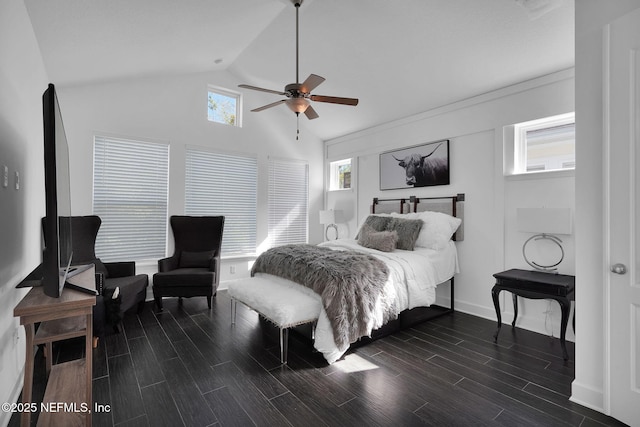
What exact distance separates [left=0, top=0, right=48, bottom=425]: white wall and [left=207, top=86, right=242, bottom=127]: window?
8.12 feet

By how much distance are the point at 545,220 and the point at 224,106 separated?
4697 mm

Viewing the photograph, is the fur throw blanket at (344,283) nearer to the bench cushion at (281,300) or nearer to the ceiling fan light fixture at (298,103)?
the bench cushion at (281,300)

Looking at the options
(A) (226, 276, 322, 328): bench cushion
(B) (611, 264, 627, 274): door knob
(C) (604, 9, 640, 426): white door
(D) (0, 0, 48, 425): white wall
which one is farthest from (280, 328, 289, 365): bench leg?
(B) (611, 264, 627, 274): door knob

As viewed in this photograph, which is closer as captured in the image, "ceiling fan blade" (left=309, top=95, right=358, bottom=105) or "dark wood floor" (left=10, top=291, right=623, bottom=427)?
"dark wood floor" (left=10, top=291, right=623, bottom=427)

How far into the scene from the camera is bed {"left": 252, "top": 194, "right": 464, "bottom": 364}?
255cm

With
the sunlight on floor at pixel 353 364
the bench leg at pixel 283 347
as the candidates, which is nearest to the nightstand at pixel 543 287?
the sunlight on floor at pixel 353 364

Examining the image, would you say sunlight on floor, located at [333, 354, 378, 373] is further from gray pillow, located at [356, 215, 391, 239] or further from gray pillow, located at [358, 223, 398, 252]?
gray pillow, located at [356, 215, 391, 239]

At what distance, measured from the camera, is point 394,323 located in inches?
127

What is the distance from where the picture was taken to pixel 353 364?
2553 mm

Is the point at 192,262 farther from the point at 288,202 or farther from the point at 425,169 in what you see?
the point at 425,169

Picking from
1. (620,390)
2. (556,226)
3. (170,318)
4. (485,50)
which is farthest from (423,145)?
(170,318)

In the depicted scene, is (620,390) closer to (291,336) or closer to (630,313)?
(630,313)

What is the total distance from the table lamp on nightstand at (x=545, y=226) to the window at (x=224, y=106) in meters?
4.31

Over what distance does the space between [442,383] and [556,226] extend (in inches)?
73.3
